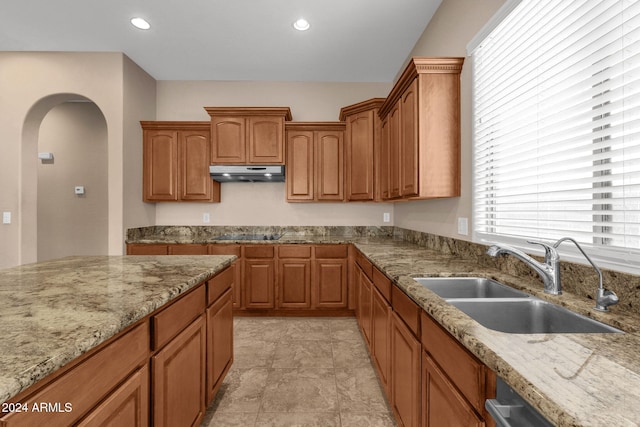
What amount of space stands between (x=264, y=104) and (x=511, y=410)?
13.1 ft

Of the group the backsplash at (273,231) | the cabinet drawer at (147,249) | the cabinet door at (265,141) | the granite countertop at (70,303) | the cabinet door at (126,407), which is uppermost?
the cabinet door at (265,141)

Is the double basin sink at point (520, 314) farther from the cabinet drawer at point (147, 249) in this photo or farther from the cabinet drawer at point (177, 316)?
the cabinet drawer at point (147, 249)

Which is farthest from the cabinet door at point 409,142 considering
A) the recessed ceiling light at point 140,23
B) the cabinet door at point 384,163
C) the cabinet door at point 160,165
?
the cabinet door at point 160,165

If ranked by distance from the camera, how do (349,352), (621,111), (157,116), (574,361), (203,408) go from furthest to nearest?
(157,116), (349,352), (203,408), (621,111), (574,361)

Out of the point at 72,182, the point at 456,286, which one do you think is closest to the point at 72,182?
the point at 72,182

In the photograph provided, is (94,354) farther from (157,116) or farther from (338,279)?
(157,116)

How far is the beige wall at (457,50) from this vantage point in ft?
6.41

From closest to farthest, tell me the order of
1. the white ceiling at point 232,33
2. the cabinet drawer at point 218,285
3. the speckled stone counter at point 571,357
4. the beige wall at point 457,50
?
1. the speckled stone counter at point 571,357
2. the cabinet drawer at point 218,285
3. the beige wall at point 457,50
4. the white ceiling at point 232,33

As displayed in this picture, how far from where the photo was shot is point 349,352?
2.52 metres

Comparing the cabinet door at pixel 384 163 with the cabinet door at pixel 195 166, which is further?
the cabinet door at pixel 195 166

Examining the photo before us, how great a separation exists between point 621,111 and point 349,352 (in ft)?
7.68

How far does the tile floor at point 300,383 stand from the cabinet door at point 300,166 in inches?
63.6

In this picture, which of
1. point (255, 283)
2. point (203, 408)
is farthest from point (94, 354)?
point (255, 283)

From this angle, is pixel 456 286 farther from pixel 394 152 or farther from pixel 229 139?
pixel 229 139
